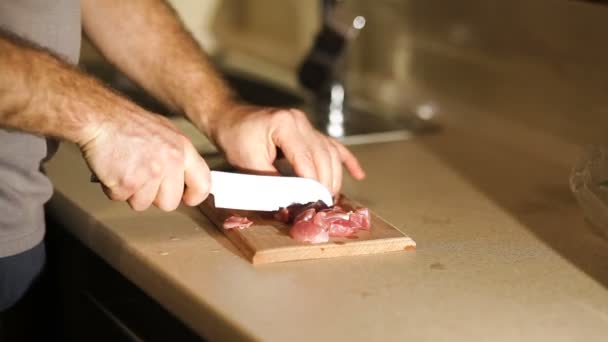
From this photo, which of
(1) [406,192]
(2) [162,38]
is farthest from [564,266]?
(2) [162,38]

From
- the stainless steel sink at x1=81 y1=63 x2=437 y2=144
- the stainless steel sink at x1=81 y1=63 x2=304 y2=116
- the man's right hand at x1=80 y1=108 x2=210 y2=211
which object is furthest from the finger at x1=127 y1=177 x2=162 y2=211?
the stainless steel sink at x1=81 y1=63 x2=304 y2=116

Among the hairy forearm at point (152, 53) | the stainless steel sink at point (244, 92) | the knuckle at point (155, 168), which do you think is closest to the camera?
the knuckle at point (155, 168)

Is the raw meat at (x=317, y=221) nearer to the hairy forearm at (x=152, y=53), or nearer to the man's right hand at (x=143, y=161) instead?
the man's right hand at (x=143, y=161)

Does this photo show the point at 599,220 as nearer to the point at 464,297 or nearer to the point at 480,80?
the point at 464,297

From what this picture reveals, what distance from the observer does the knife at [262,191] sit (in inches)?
43.1

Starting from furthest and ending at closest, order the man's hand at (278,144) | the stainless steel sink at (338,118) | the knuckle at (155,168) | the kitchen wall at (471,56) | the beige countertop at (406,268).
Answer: the stainless steel sink at (338,118) < the kitchen wall at (471,56) < the man's hand at (278,144) < the knuckle at (155,168) < the beige countertop at (406,268)

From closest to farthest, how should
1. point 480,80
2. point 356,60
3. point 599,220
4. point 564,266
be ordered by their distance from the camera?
1. point 564,266
2. point 599,220
3. point 480,80
4. point 356,60

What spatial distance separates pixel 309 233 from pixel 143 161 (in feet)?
0.67

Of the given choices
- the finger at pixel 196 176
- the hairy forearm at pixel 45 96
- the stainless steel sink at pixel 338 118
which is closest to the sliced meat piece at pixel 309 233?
the finger at pixel 196 176

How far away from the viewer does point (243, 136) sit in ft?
4.09

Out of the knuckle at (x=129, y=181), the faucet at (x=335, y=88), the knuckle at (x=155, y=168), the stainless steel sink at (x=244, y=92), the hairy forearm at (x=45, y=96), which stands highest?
the hairy forearm at (x=45, y=96)

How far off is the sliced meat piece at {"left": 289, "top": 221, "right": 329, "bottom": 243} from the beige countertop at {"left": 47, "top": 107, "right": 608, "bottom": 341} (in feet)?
0.10

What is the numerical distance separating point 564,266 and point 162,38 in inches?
25.8

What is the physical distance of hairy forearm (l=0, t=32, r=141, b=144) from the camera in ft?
3.14
